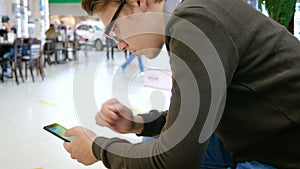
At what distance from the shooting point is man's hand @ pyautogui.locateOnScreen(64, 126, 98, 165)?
91 cm

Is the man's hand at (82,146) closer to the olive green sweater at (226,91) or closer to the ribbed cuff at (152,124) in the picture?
the olive green sweater at (226,91)

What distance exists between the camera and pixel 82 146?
94 centimetres

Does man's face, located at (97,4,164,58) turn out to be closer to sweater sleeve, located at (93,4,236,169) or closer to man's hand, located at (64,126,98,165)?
sweater sleeve, located at (93,4,236,169)

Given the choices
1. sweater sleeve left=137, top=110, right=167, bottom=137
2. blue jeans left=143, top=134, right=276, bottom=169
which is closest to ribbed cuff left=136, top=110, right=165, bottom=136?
sweater sleeve left=137, top=110, right=167, bottom=137

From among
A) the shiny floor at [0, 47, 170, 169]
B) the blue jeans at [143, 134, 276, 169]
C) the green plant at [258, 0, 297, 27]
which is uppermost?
the green plant at [258, 0, 297, 27]

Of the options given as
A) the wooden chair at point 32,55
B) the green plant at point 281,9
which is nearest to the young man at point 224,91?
the green plant at point 281,9

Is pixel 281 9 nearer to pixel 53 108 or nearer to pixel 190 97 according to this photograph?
pixel 190 97

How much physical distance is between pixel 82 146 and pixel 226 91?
46cm

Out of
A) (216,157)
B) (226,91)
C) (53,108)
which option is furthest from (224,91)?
(53,108)

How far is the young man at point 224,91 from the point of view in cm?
69

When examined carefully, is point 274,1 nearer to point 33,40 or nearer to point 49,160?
point 49,160

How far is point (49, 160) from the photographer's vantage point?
2.71 metres

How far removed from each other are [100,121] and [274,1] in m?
1.65

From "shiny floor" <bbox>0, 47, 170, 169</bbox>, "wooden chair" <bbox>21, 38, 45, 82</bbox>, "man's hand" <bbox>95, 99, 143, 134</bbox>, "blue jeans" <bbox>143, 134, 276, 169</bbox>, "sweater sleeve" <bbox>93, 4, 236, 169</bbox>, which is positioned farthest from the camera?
"wooden chair" <bbox>21, 38, 45, 82</bbox>
